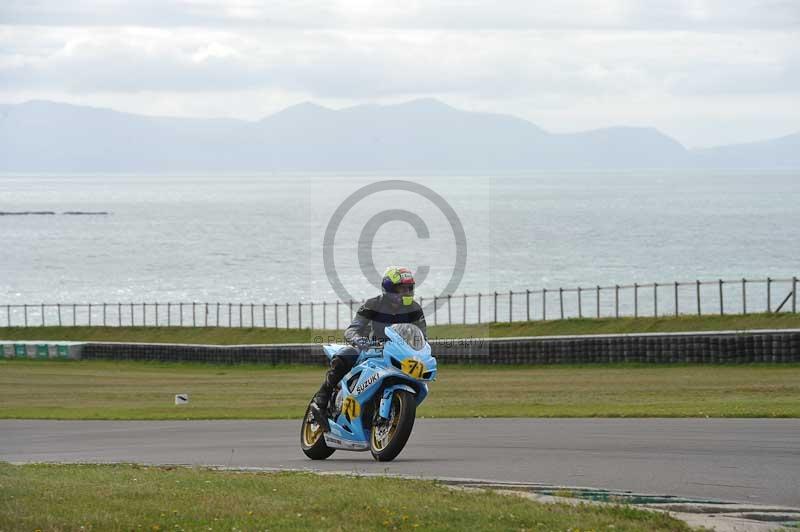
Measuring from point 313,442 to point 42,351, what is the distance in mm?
44848

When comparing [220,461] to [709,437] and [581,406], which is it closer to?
[709,437]

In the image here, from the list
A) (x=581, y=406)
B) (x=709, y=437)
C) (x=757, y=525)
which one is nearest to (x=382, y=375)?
(x=709, y=437)

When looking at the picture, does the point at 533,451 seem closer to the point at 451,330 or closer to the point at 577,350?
the point at 577,350

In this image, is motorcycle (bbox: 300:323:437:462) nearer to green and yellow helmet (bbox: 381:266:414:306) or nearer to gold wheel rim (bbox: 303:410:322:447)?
gold wheel rim (bbox: 303:410:322:447)

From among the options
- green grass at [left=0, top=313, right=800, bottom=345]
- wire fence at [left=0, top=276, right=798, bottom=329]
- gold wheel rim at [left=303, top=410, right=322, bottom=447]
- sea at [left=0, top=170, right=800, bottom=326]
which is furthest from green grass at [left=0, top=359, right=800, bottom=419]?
wire fence at [left=0, top=276, right=798, bottom=329]

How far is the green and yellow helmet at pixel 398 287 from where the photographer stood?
46.1 ft

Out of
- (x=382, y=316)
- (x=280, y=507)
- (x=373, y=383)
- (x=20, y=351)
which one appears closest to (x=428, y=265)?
(x=20, y=351)

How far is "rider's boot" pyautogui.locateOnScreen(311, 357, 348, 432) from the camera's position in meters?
14.7

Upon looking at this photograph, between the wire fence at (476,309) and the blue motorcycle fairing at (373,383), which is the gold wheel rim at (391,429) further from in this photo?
the wire fence at (476,309)

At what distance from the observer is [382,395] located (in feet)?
46.1

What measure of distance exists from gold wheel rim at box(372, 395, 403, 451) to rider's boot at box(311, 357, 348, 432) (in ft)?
2.59

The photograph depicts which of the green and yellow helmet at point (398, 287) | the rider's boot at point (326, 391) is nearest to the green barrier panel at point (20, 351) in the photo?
the rider's boot at point (326, 391)

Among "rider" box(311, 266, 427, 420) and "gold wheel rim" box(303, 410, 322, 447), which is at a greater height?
"rider" box(311, 266, 427, 420)

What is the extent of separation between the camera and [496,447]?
51.0 ft
